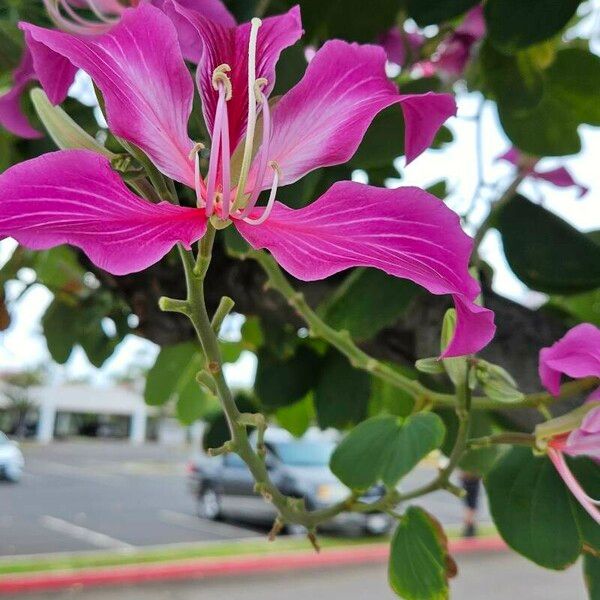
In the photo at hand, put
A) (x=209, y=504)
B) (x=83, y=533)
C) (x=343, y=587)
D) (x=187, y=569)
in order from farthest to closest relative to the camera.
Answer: (x=209, y=504)
(x=83, y=533)
(x=343, y=587)
(x=187, y=569)

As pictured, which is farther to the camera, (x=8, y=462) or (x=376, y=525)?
(x=8, y=462)

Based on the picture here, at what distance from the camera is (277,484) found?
218 inches

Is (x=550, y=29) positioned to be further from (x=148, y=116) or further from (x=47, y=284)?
(x=47, y=284)

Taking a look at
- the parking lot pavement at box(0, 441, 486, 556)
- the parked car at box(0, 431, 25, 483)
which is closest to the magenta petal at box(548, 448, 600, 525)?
the parking lot pavement at box(0, 441, 486, 556)

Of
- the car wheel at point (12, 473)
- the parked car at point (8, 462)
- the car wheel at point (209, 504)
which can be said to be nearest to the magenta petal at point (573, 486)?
the car wheel at point (209, 504)

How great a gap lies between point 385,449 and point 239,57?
24cm

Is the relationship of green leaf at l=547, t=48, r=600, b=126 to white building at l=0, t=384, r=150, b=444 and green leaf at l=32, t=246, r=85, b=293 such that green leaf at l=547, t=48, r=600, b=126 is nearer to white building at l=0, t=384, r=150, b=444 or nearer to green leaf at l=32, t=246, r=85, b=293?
green leaf at l=32, t=246, r=85, b=293

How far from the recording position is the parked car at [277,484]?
565cm

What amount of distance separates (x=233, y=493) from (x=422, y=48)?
20.2 ft

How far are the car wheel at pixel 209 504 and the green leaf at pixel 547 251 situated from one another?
6.40 m

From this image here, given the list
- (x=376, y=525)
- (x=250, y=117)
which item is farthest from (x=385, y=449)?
(x=376, y=525)

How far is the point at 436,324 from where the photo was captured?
628 millimetres

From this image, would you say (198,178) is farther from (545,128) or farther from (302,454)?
(302,454)

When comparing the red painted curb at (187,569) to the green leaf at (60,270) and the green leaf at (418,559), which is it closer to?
the green leaf at (60,270)
